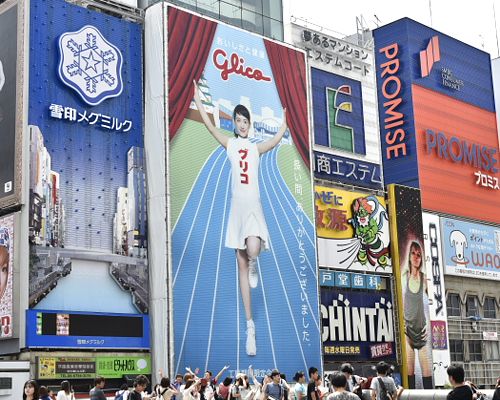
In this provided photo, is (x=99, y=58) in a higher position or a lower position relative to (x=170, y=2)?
lower

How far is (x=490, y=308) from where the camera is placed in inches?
1804

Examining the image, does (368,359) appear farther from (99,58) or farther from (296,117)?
(99,58)

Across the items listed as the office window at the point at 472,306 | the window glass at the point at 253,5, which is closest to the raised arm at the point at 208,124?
the window glass at the point at 253,5

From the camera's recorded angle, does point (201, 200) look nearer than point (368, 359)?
Yes

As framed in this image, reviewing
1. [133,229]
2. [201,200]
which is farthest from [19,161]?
[201,200]

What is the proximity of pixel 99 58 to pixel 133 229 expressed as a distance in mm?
6249

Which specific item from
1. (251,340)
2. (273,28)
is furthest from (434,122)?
(251,340)

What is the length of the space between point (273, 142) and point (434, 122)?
16672mm

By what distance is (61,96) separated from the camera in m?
27.0

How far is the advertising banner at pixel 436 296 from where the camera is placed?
39000 mm

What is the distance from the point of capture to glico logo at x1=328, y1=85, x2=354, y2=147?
134 ft

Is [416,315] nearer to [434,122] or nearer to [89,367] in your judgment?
[434,122]

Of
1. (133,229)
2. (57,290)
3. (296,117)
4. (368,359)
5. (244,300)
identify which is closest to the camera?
(57,290)

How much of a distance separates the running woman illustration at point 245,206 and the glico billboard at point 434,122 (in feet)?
49.8
